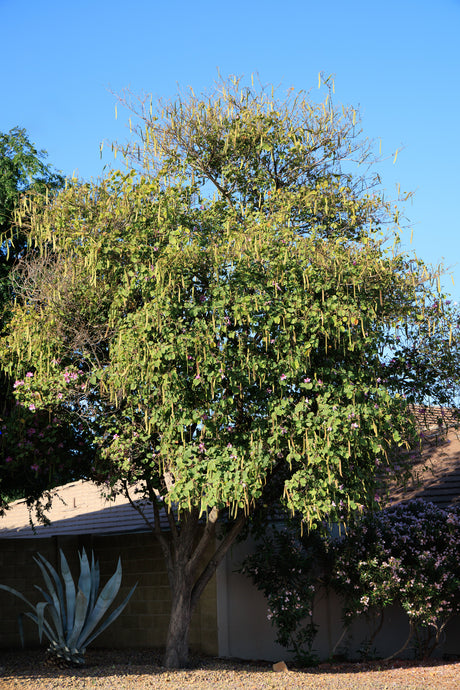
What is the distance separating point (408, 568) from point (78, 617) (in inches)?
208

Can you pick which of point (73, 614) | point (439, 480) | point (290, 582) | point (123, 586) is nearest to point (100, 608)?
point (73, 614)

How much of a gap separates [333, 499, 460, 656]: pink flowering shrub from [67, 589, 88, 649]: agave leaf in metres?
4.24

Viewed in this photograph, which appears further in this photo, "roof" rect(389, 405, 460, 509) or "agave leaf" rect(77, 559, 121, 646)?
"roof" rect(389, 405, 460, 509)

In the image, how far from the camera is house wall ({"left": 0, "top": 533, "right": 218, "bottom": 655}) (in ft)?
44.8

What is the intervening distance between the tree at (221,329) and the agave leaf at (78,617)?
168cm

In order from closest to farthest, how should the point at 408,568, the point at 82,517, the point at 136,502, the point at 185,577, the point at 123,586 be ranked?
the point at 185,577, the point at 408,568, the point at 136,502, the point at 123,586, the point at 82,517

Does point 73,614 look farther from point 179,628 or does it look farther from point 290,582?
point 290,582

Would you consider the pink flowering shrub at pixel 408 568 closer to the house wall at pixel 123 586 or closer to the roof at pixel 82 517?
the house wall at pixel 123 586

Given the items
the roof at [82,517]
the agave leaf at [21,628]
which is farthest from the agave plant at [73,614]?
the roof at [82,517]

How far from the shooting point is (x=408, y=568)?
11.9 m

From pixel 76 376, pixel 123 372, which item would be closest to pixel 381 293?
pixel 123 372

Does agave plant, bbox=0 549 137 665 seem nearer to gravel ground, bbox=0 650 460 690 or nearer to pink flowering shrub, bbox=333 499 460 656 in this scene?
gravel ground, bbox=0 650 460 690

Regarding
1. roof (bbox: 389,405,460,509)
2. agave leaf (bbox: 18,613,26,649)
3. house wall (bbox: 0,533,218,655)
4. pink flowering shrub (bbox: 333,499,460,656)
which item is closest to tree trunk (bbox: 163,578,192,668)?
house wall (bbox: 0,533,218,655)

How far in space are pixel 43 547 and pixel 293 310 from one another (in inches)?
323
